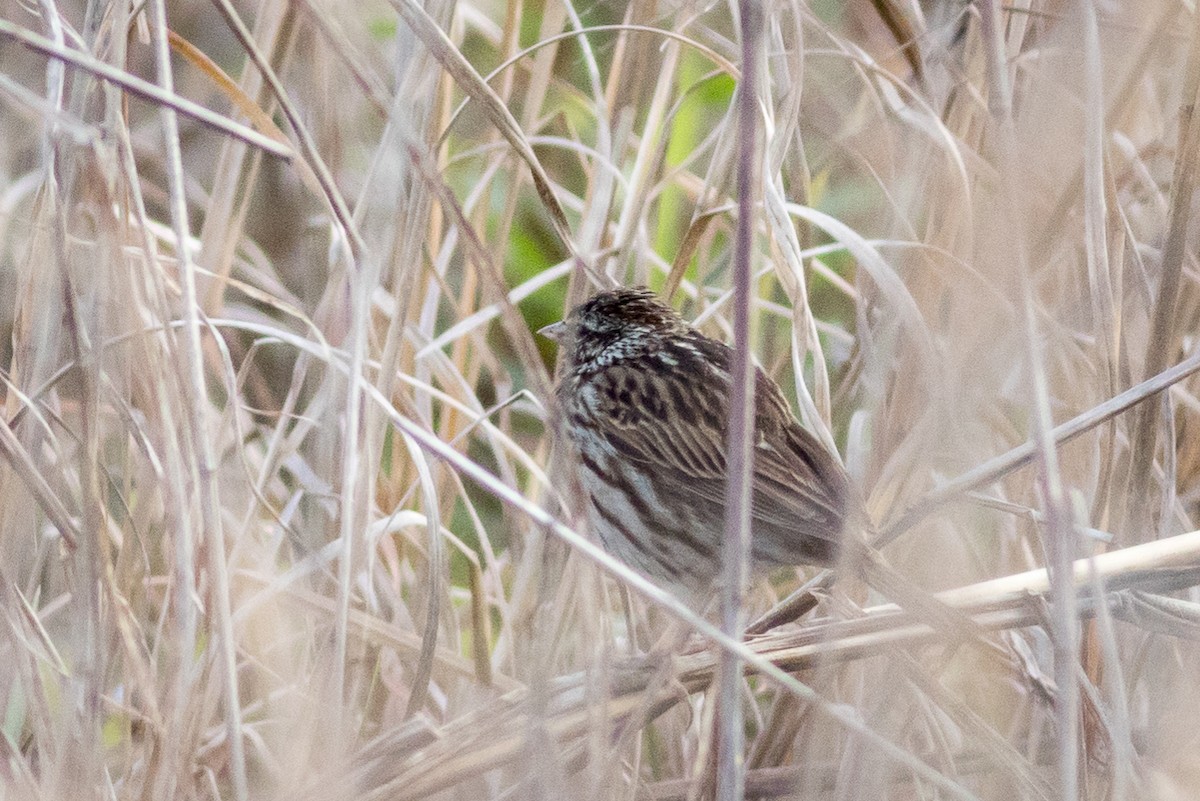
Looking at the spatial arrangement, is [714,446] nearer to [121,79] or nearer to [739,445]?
[739,445]

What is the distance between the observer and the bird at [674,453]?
208 centimetres

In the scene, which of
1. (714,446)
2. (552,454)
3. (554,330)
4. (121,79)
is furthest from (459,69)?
(714,446)

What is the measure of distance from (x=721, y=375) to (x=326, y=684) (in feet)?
3.39

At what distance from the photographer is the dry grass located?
140 centimetres

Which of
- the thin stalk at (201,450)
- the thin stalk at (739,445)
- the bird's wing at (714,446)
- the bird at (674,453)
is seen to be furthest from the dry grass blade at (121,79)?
the bird's wing at (714,446)

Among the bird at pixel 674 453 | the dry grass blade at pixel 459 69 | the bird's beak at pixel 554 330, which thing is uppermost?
the dry grass blade at pixel 459 69

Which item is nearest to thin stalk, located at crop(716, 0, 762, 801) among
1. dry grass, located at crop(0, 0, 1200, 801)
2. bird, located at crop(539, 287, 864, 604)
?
dry grass, located at crop(0, 0, 1200, 801)

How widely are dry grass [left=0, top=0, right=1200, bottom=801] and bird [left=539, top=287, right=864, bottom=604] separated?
97mm

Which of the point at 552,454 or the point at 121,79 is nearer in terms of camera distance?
the point at 121,79

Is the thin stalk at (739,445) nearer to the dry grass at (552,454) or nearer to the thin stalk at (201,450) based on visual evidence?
the dry grass at (552,454)

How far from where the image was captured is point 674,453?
229 cm

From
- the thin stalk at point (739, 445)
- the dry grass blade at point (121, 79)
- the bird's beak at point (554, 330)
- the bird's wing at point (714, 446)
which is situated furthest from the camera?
the bird's beak at point (554, 330)

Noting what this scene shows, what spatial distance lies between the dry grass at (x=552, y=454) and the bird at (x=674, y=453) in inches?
3.8

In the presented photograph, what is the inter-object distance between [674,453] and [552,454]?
22.7 inches
